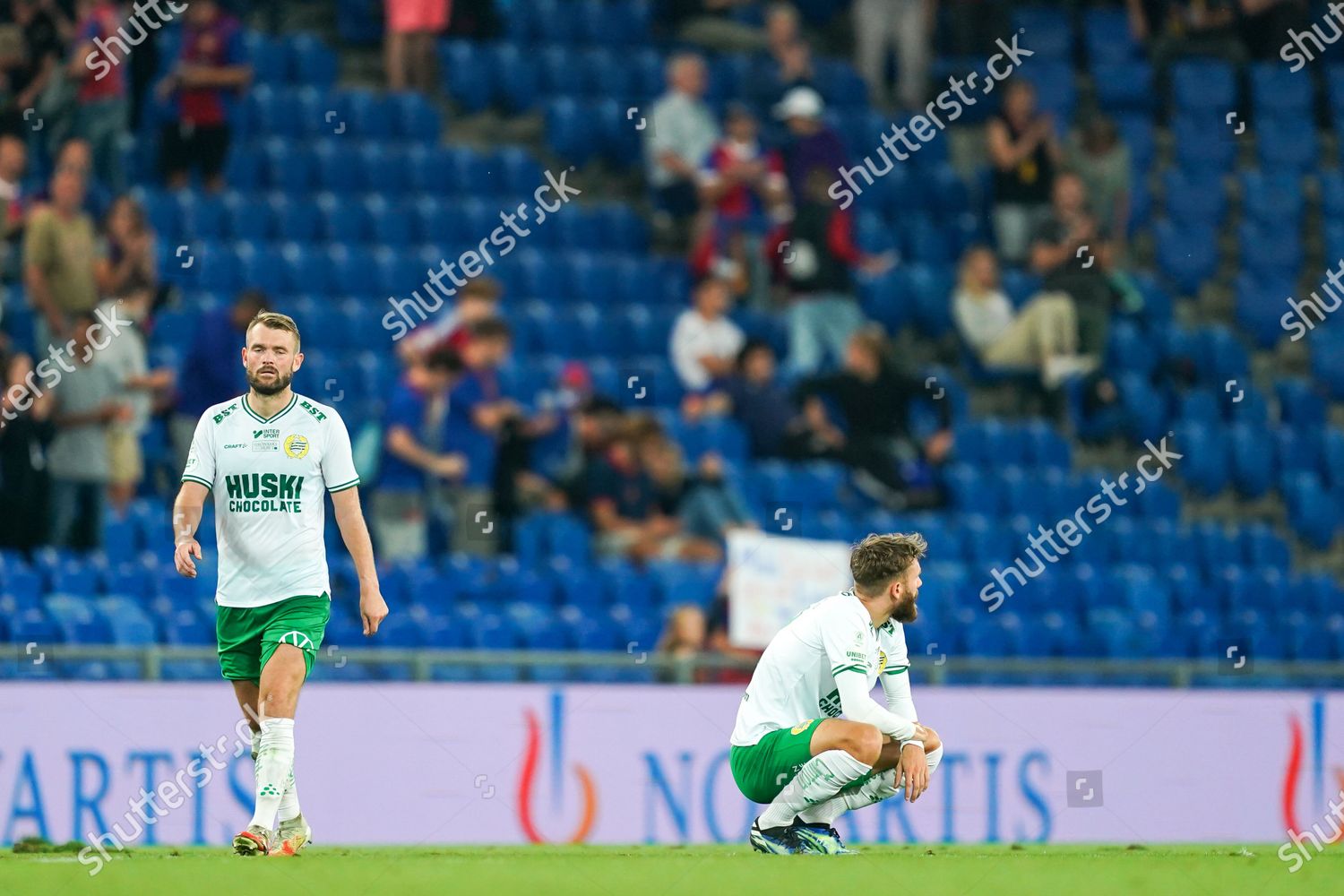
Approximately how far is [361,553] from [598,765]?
4952mm

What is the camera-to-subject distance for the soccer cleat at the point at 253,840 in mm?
7402

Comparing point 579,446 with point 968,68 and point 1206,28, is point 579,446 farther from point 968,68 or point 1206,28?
point 1206,28

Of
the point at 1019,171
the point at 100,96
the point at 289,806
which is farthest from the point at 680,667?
the point at 1019,171

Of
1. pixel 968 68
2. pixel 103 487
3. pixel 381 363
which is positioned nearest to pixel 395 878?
pixel 103 487

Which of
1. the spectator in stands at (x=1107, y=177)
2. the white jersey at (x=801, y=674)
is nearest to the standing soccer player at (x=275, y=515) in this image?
the white jersey at (x=801, y=674)

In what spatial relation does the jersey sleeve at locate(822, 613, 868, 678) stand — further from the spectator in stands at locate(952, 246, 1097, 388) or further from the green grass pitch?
the spectator in stands at locate(952, 246, 1097, 388)

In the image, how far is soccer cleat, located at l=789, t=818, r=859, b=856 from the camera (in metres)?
8.15

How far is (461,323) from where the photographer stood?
567 inches

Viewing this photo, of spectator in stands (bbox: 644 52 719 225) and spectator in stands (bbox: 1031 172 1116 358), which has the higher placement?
spectator in stands (bbox: 644 52 719 225)

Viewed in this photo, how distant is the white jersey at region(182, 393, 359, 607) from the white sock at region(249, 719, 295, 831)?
19.3 inches

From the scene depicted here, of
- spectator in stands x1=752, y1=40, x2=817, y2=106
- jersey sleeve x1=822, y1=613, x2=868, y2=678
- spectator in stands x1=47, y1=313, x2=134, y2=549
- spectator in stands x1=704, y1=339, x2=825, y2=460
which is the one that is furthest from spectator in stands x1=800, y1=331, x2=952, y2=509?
jersey sleeve x1=822, y1=613, x2=868, y2=678

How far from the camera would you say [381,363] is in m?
Answer: 14.8

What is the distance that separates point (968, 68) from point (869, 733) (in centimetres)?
1208

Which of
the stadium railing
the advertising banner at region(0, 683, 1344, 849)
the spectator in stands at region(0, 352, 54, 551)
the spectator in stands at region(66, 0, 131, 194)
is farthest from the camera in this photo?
the spectator in stands at region(66, 0, 131, 194)
